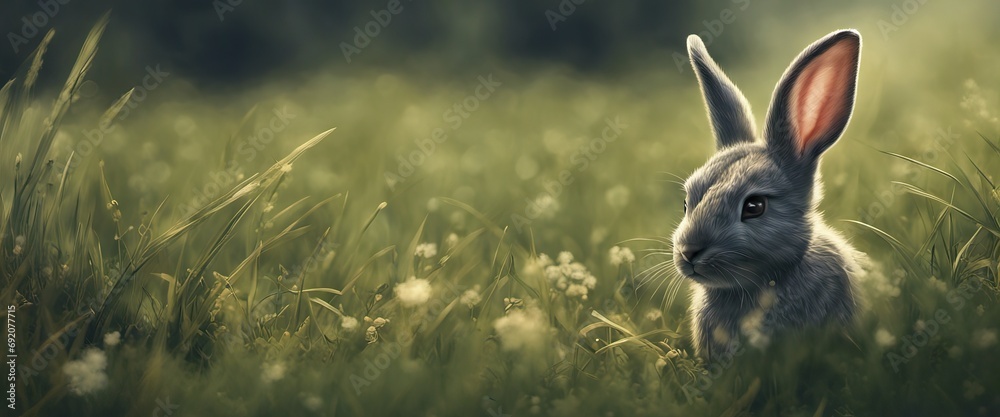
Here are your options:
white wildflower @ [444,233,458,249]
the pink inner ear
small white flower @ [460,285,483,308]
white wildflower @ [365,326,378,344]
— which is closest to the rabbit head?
the pink inner ear

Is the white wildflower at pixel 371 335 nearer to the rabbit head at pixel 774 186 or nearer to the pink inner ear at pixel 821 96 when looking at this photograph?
the rabbit head at pixel 774 186

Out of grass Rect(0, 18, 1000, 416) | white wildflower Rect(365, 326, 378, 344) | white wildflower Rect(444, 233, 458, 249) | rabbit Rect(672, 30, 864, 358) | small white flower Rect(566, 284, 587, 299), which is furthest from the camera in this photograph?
white wildflower Rect(444, 233, 458, 249)

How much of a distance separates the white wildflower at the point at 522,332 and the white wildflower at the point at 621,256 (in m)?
0.55

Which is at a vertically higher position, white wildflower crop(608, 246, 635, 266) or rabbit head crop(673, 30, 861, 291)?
rabbit head crop(673, 30, 861, 291)

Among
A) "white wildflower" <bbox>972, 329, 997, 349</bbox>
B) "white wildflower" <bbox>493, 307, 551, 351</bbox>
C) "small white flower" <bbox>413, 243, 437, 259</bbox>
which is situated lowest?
"white wildflower" <bbox>972, 329, 997, 349</bbox>

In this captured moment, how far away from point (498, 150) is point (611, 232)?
3.80ft

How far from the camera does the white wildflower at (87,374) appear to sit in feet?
10.2

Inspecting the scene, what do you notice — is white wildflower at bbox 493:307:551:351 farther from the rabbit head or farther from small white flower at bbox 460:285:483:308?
the rabbit head

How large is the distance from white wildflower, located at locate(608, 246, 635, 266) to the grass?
25 millimetres

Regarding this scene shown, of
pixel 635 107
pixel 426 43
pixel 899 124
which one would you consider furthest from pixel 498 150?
pixel 899 124

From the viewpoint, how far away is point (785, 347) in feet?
10.1

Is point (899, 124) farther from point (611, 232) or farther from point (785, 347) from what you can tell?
point (785, 347)

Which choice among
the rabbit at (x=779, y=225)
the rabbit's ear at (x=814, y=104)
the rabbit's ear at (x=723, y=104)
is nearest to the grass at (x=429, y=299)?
the rabbit at (x=779, y=225)

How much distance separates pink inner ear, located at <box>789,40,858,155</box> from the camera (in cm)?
345
